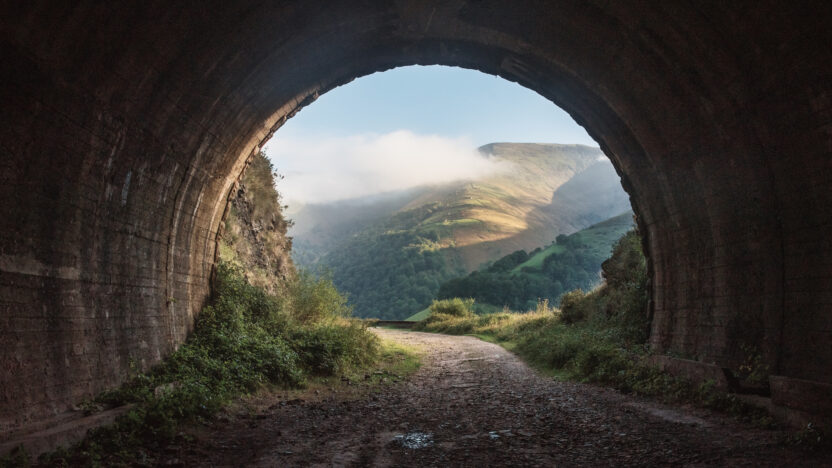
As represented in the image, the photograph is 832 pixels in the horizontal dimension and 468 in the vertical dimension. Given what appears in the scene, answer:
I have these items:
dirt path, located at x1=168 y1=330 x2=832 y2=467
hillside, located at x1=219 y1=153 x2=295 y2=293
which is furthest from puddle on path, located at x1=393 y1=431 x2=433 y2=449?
hillside, located at x1=219 y1=153 x2=295 y2=293

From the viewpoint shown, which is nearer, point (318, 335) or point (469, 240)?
point (318, 335)

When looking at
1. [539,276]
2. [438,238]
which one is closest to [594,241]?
[539,276]

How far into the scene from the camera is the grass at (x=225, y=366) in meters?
5.89

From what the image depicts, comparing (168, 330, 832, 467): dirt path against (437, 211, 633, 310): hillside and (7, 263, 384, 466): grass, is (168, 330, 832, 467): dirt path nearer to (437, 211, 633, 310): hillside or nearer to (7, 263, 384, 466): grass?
(7, 263, 384, 466): grass

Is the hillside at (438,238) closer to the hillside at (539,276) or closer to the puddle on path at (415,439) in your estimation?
the hillside at (539,276)

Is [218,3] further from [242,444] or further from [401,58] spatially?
[242,444]

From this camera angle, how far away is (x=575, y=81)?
34.5 feet

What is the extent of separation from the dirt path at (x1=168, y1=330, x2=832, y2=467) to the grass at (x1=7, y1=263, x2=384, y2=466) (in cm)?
61

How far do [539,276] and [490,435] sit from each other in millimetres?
68696

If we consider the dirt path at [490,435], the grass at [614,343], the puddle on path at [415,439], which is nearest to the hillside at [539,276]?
the grass at [614,343]

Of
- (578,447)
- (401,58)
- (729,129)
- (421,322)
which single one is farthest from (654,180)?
(421,322)

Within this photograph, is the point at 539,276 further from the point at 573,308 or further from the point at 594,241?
the point at 573,308

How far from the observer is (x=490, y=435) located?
660 centimetres

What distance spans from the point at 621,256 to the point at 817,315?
1105cm
